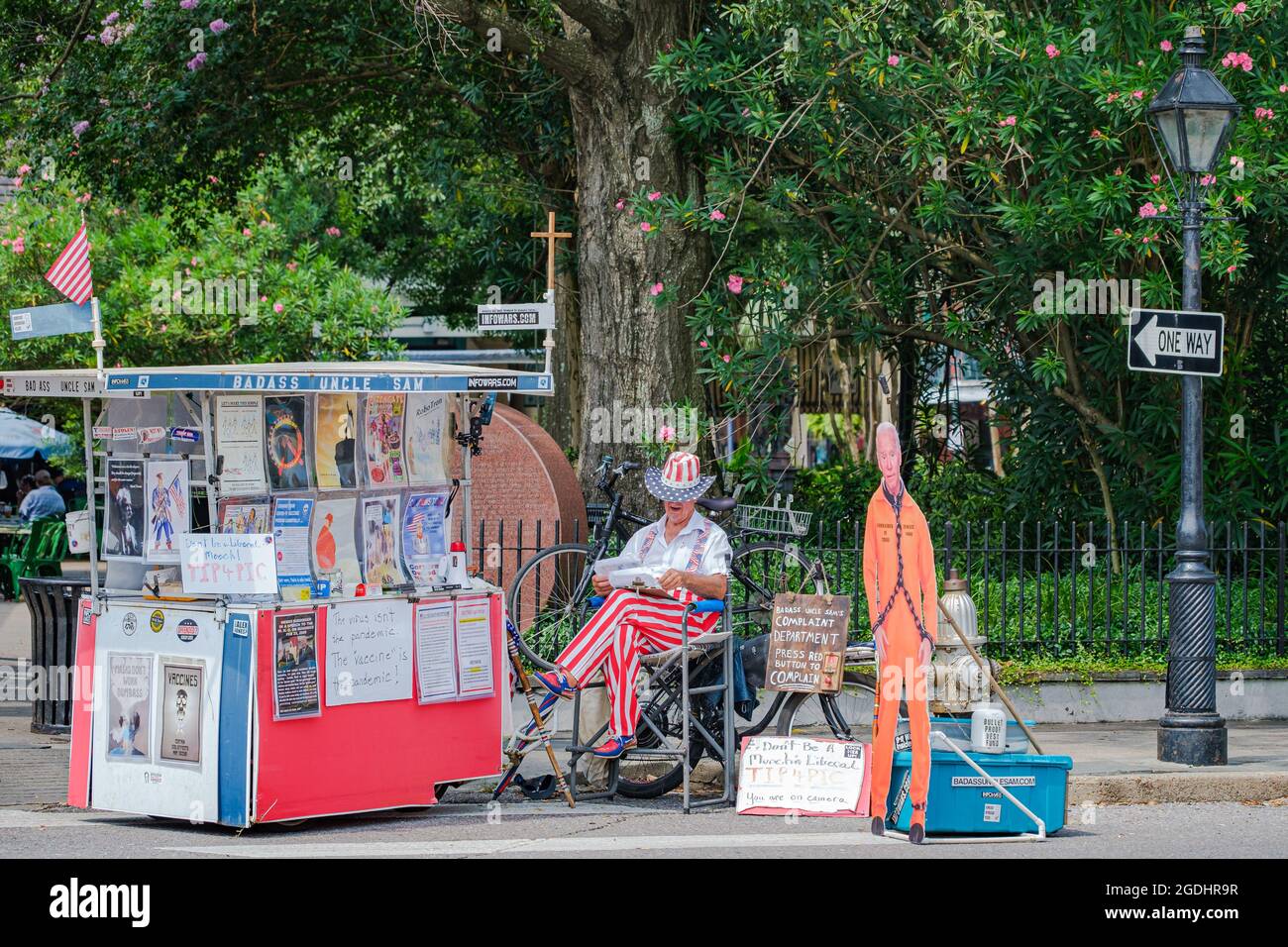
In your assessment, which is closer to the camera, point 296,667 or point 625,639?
point 296,667

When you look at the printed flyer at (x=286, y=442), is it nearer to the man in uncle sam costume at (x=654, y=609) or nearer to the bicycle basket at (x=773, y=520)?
the man in uncle sam costume at (x=654, y=609)

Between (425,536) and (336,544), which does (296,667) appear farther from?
(425,536)

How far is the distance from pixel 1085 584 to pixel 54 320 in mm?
8747

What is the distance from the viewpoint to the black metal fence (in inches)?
486

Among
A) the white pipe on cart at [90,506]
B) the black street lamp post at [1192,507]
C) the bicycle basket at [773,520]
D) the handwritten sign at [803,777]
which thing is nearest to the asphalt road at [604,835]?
the handwritten sign at [803,777]

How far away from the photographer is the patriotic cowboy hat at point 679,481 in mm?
9273

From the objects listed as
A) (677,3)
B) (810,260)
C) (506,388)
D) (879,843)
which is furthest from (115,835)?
(677,3)

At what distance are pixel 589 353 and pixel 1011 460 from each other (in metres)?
4.57

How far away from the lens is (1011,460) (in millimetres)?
16406

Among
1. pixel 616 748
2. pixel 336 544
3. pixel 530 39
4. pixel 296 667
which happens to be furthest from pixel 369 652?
pixel 530 39

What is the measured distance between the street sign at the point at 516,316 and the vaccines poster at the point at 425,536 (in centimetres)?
149

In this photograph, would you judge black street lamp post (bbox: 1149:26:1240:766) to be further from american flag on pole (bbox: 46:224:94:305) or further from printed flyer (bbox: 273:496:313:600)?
american flag on pole (bbox: 46:224:94:305)

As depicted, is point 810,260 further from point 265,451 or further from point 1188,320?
point 265,451

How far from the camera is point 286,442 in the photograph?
866cm
